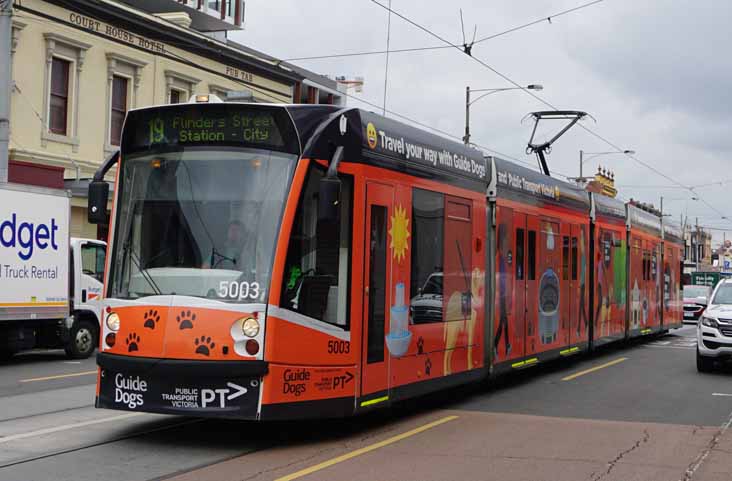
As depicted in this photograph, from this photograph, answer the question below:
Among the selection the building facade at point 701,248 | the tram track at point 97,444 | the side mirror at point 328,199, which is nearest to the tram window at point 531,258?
the tram track at point 97,444

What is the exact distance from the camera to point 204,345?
868 centimetres

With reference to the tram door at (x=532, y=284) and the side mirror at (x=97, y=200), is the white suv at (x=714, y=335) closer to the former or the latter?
the tram door at (x=532, y=284)

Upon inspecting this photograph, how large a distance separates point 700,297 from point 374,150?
32.5 m

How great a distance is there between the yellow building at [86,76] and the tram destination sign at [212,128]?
17.7 m

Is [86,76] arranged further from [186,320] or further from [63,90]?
[186,320]

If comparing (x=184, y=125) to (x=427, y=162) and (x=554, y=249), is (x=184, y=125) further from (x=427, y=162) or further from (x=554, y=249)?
(x=554, y=249)

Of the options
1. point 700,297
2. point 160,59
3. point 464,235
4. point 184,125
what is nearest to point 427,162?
point 464,235

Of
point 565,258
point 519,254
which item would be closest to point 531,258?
point 519,254

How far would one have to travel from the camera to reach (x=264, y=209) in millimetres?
8945

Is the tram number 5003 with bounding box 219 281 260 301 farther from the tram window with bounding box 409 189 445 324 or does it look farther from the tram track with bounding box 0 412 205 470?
the tram window with bounding box 409 189 445 324

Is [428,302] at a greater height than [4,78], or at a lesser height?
lesser

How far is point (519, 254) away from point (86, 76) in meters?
19.1

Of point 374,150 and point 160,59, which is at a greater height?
point 160,59

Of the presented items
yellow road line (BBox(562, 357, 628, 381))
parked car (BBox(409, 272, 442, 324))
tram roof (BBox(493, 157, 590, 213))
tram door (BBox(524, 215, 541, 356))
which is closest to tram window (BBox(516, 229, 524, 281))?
tram door (BBox(524, 215, 541, 356))
